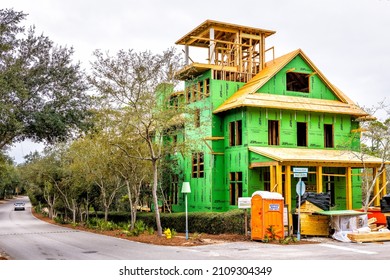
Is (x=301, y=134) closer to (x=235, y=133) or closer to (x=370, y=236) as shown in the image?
(x=235, y=133)

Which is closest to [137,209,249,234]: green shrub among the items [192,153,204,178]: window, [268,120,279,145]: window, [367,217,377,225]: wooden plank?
[192,153,204,178]: window

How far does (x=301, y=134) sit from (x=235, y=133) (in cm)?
410

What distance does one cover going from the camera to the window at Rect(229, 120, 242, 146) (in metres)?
27.2

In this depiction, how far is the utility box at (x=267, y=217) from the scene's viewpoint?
1842 centimetres

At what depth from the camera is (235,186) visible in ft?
88.8

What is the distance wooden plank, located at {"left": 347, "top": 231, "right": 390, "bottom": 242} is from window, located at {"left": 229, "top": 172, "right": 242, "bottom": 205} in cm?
929

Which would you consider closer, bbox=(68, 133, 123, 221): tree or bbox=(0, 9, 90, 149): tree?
bbox=(0, 9, 90, 149): tree

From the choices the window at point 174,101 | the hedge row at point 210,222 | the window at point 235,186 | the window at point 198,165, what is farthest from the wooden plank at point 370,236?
the window at point 198,165

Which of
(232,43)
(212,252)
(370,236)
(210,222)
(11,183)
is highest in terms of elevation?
(232,43)

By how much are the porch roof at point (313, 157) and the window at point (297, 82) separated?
430cm

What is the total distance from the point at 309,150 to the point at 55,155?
19728mm

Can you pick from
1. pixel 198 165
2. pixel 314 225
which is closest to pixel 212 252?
pixel 314 225

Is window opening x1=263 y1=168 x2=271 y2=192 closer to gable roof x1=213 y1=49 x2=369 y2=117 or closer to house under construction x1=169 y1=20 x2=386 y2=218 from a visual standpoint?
house under construction x1=169 y1=20 x2=386 y2=218

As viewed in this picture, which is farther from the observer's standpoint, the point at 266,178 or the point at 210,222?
the point at 266,178
